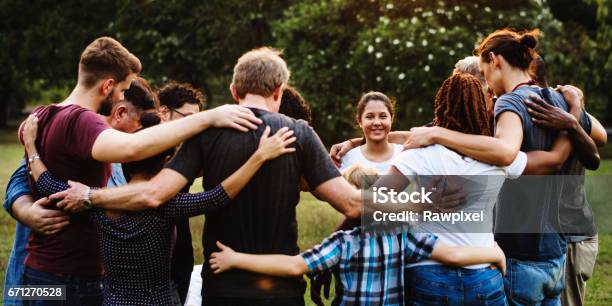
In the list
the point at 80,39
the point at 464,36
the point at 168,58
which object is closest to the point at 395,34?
the point at 464,36

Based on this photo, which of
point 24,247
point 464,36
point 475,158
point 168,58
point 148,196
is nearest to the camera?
point 148,196

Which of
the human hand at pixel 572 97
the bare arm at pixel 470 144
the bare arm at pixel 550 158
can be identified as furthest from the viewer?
the human hand at pixel 572 97

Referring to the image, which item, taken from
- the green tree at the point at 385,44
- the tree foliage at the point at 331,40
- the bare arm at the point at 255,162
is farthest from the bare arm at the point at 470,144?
the green tree at the point at 385,44

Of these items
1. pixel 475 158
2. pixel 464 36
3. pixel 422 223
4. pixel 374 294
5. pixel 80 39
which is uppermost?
pixel 80 39

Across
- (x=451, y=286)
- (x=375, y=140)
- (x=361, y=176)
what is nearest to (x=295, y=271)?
(x=361, y=176)

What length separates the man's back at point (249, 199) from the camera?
11.5 ft

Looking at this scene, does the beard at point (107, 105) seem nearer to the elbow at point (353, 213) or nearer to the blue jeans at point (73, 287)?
the blue jeans at point (73, 287)

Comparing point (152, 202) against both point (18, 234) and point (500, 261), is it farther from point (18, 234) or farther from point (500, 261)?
point (500, 261)

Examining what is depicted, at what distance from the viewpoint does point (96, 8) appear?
30.9 metres

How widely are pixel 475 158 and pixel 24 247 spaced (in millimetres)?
2576

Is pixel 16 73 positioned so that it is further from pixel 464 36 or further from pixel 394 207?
pixel 394 207

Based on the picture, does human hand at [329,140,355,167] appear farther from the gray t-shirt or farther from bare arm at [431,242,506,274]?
bare arm at [431,242,506,274]

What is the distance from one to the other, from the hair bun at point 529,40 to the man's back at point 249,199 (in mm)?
1513

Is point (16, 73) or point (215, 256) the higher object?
point (16, 73)
